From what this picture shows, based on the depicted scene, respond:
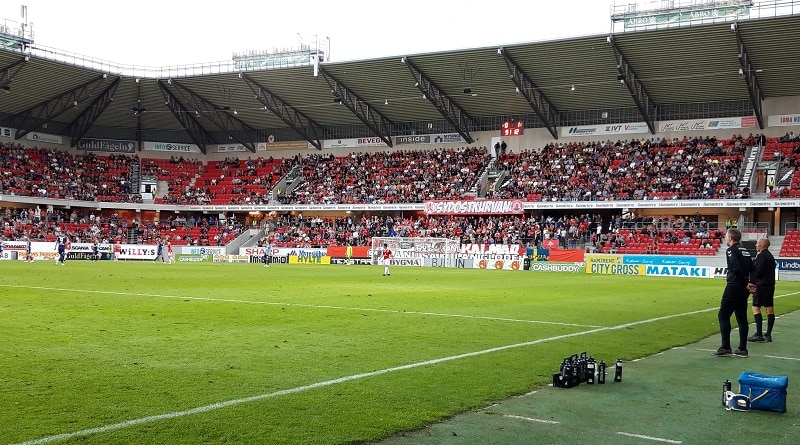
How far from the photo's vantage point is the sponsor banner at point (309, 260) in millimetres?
59938

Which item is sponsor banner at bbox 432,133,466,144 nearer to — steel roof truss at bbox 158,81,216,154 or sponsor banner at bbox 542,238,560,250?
sponsor banner at bbox 542,238,560,250

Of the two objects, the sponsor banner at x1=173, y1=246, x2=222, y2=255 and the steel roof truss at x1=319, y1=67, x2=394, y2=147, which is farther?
the sponsor banner at x1=173, y1=246, x2=222, y2=255

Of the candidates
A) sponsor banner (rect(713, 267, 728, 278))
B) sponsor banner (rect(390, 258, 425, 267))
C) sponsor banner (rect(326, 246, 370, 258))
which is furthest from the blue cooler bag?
sponsor banner (rect(326, 246, 370, 258))

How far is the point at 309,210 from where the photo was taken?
71.7 meters

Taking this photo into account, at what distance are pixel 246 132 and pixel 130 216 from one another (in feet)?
49.2

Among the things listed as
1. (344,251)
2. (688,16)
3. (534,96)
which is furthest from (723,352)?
(344,251)

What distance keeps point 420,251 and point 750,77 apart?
26678 mm

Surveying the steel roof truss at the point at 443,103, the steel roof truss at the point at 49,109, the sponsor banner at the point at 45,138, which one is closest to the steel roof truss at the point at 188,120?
the steel roof truss at the point at 49,109

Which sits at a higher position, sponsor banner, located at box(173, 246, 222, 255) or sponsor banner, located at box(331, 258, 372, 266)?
sponsor banner, located at box(173, 246, 222, 255)

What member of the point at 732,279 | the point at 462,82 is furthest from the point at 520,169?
the point at 732,279

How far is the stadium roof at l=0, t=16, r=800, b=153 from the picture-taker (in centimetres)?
4906

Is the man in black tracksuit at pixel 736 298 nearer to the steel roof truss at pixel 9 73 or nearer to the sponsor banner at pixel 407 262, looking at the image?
the sponsor banner at pixel 407 262

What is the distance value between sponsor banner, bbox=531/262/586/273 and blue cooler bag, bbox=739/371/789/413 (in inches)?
1641

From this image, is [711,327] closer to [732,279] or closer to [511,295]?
[732,279]
